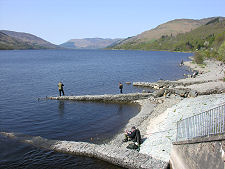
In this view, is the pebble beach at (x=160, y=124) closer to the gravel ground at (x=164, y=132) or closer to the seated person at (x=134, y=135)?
the gravel ground at (x=164, y=132)

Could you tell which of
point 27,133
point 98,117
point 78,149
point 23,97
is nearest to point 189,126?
point 78,149

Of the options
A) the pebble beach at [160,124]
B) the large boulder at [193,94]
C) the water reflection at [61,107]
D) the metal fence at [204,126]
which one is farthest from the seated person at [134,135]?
the large boulder at [193,94]

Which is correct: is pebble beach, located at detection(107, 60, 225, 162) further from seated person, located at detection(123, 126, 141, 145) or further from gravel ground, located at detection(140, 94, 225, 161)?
seated person, located at detection(123, 126, 141, 145)

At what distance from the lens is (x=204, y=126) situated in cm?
1334

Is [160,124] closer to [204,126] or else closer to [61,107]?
[204,126]

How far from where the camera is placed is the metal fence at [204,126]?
1182cm

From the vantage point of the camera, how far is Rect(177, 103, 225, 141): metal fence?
11.8 m

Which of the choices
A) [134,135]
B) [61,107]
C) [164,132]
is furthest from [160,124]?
[61,107]

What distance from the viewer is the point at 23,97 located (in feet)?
119

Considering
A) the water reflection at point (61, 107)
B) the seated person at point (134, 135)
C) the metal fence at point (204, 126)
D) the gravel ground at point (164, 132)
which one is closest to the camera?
the metal fence at point (204, 126)

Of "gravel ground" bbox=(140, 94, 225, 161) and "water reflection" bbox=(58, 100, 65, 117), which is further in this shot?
"water reflection" bbox=(58, 100, 65, 117)

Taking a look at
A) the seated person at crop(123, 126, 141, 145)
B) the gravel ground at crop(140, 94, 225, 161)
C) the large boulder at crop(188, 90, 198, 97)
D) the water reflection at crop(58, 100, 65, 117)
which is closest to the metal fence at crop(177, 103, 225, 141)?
the gravel ground at crop(140, 94, 225, 161)

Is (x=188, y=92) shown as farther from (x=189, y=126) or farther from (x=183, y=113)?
(x=189, y=126)

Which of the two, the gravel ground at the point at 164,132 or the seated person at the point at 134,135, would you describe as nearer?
the gravel ground at the point at 164,132
